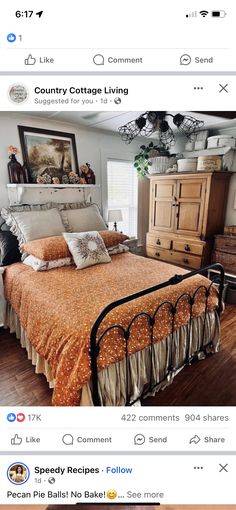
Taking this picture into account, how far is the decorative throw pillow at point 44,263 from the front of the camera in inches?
78.3

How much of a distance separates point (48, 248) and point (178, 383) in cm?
142

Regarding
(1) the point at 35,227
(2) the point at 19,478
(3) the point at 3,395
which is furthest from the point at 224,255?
(2) the point at 19,478

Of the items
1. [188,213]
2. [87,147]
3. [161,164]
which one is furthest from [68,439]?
[161,164]

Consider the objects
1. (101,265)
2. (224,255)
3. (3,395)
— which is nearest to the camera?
(3,395)

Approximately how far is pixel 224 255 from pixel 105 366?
7.15ft

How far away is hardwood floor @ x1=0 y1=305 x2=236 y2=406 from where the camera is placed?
1498 mm

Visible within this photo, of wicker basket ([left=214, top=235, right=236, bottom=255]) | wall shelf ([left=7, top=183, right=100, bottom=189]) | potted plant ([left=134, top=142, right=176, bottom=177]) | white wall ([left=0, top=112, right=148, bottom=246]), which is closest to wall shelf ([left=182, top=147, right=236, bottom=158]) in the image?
potted plant ([left=134, top=142, right=176, bottom=177])

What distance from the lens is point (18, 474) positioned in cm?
55
